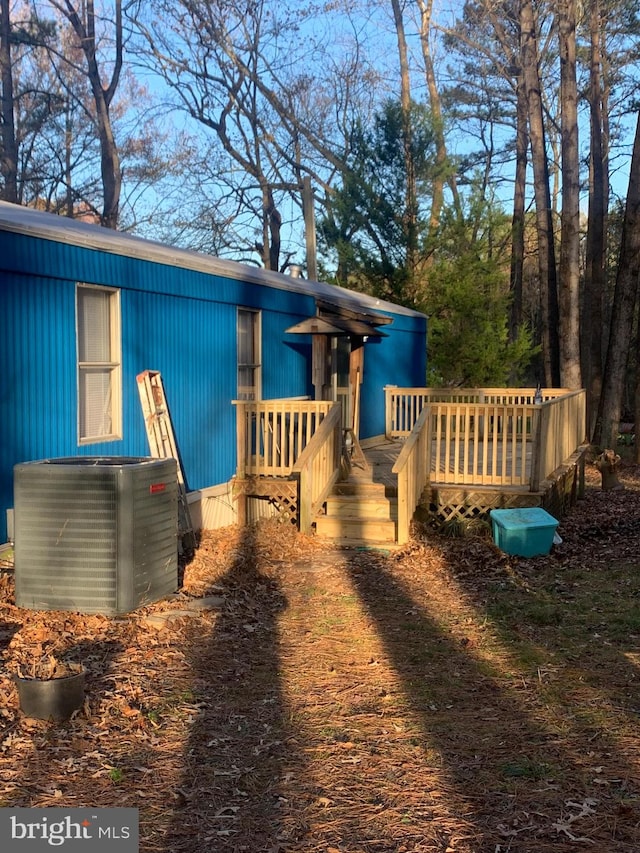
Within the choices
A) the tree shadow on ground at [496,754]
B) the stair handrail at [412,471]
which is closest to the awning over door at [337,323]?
the stair handrail at [412,471]

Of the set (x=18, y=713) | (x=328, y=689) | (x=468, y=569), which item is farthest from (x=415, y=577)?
(x=18, y=713)

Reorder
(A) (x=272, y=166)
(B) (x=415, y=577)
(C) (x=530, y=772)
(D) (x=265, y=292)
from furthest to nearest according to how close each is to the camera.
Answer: (A) (x=272, y=166) < (D) (x=265, y=292) < (B) (x=415, y=577) < (C) (x=530, y=772)

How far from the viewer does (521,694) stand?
14.6 ft

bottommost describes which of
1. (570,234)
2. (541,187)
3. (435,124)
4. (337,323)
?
(337,323)

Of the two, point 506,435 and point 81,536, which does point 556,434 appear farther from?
point 81,536

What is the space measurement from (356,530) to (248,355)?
3.00 m

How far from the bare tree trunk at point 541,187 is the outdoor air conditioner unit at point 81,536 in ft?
50.4

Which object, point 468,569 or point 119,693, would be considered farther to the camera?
point 468,569

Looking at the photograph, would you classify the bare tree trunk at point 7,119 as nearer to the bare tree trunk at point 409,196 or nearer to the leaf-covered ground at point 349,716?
the bare tree trunk at point 409,196

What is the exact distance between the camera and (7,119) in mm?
25812

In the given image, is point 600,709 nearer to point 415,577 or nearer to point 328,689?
point 328,689

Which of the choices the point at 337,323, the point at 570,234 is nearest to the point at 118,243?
the point at 337,323

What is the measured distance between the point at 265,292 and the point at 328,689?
22.0ft

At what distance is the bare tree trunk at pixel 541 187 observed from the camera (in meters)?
17.4
